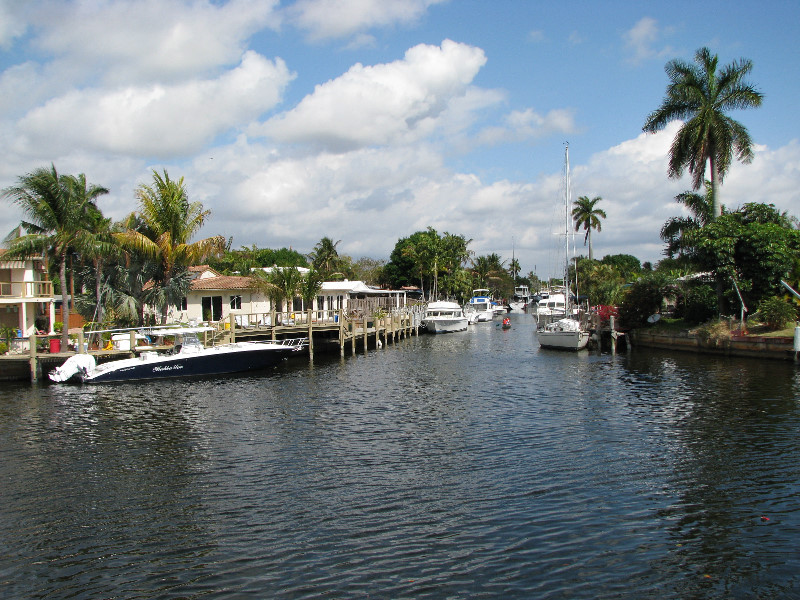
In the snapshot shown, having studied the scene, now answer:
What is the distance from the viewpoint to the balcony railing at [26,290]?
34281 millimetres

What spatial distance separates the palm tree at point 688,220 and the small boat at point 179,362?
26945 millimetres

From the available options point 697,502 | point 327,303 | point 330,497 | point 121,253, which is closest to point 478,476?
point 330,497

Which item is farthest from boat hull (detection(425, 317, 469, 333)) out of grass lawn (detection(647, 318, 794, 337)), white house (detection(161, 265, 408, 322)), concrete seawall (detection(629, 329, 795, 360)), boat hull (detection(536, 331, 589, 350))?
grass lawn (detection(647, 318, 794, 337))

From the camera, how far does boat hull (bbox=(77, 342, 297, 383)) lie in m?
29.1

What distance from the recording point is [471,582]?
9.06 m

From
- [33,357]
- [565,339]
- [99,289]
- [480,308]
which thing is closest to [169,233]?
[99,289]

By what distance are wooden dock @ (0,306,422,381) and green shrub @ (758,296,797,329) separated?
25690mm

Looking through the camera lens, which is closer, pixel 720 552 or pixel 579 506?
pixel 720 552

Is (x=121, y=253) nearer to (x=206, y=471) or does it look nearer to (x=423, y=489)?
(x=206, y=471)

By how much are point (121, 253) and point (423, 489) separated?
102 ft

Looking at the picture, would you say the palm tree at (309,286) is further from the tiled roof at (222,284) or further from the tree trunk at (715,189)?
the tree trunk at (715,189)

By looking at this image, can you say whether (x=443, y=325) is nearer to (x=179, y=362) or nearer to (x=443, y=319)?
(x=443, y=319)

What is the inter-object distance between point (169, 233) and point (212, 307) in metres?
7.73

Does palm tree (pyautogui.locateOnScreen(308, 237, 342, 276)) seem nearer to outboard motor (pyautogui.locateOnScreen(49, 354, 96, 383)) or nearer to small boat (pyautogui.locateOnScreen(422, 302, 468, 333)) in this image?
small boat (pyautogui.locateOnScreen(422, 302, 468, 333))
